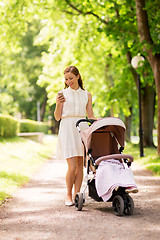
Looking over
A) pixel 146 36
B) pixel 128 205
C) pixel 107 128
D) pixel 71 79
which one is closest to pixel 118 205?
pixel 128 205

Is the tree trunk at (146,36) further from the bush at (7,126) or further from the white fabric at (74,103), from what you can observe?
the bush at (7,126)

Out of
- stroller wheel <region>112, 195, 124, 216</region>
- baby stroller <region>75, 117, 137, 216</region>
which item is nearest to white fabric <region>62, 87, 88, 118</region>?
baby stroller <region>75, 117, 137, 216</region>

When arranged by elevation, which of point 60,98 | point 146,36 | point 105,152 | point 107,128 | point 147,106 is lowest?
point 105,152

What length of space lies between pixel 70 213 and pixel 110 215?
0.61 meters

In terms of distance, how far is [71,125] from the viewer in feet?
20.5

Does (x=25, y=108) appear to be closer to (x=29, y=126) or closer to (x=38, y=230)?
(x=29, y=126)

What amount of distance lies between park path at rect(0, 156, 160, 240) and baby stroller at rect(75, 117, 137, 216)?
6.6 inches

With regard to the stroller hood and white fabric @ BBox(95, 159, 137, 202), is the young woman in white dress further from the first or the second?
white fabric @ BBox(95, 159, 137, 202)

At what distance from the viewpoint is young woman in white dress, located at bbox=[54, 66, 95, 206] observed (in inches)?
245

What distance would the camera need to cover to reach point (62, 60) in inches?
885

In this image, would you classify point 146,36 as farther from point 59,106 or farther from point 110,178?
point 110,178

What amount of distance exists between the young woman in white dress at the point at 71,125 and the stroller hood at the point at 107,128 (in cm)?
32

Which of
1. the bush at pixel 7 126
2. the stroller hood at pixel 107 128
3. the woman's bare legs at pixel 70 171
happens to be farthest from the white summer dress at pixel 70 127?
the bush at pixel 7 126

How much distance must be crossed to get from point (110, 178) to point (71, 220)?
78 cm
